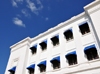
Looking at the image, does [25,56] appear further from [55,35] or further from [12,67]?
[55,35]

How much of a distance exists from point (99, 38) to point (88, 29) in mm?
2121

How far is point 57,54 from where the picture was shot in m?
10.5

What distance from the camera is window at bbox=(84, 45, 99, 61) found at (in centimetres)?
823

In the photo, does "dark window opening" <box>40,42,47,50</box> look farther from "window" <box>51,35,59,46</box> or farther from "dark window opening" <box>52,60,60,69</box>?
"dark window opening" <box>52,60,60,69</box>

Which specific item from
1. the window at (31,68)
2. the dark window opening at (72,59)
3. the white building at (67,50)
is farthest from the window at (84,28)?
the window at (31,68)

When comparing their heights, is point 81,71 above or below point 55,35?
below

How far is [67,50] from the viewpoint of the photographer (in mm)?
10023

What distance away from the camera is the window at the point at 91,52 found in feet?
27.0

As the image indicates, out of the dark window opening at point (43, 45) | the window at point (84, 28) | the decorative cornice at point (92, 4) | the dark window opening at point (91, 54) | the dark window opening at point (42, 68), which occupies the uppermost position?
the decorative cornice at point (92, 4)

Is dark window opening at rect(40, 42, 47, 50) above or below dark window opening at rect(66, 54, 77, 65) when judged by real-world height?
above

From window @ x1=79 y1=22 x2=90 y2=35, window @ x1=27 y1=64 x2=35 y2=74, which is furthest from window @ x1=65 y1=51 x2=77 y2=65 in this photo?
window @ x1=27 y1=64 x2=35 y2=74

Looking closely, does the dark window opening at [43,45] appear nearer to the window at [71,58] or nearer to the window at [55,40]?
the window at [55,40]

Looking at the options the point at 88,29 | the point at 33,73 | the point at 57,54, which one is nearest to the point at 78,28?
the point at 88,29

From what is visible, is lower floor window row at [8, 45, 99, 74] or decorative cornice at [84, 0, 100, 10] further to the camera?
decorative cornice at [84, 0, 100, 10]
